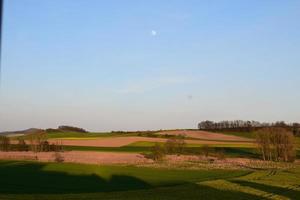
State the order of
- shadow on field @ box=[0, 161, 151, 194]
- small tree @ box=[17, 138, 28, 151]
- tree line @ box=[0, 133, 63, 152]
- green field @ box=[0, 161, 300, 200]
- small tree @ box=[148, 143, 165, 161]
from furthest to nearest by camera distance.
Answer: small tree @ box=[17, 138, 28, 151] → tree line @ box=[0, 133, 63, 152] → small tree @ box=[148, 143, 165, 161] → shadow on field @ box=[0, 161, 151, 194] → green field @ box=[0, 161, 300, 200]

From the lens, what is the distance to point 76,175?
151ft

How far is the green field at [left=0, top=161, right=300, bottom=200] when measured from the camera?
1048 inches

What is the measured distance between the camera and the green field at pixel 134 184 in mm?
26609

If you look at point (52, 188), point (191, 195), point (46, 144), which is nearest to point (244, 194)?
point (191, 195)

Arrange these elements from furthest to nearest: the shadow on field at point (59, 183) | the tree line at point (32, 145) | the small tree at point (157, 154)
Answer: the tree line at point (32, 145)
the small tree at point (157, 154)
the shadow on field at point (59, 183)

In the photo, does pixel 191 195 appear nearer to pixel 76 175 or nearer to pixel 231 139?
pixel 76 175

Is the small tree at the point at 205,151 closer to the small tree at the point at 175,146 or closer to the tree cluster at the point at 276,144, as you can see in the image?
the small tree at the point at 175,146

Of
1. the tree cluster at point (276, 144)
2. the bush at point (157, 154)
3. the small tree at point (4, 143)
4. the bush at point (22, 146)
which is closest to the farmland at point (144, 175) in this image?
the bush at point (157, 154)

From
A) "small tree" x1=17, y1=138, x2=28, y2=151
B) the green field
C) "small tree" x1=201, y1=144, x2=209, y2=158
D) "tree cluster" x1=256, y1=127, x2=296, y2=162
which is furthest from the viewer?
"small tree" x1=17, y1=138, x2=28, y2=151

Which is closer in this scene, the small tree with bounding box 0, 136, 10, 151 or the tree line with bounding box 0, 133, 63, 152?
the tree line with bounding box 0, 133, 63, 152

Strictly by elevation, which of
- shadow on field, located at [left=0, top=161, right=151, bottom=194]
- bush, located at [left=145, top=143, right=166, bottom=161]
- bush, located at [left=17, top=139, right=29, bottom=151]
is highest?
bush, located at [left=17, top=139, right=29, bottom=151]

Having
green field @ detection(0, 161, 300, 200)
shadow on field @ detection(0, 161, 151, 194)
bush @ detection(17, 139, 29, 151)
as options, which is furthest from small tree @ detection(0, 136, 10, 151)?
shadow on field @ detection(0, 161, 151, 194)

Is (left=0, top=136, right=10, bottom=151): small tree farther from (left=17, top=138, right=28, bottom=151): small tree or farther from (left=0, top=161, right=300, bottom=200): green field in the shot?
(left=0, top=161, right=300, bottom=200): green field

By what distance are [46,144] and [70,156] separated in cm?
1835
